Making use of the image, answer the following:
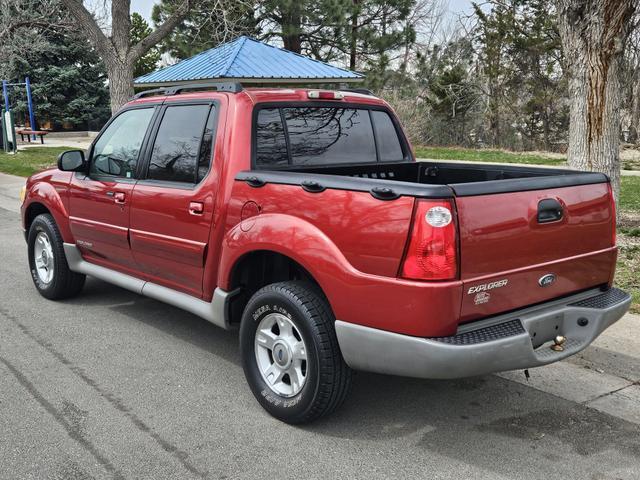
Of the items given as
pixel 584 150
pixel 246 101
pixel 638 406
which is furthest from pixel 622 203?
pixel 246 101

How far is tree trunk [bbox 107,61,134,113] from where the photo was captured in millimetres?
15492

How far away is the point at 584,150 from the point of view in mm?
7910

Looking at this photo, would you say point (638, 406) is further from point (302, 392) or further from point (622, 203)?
point (622, 203)

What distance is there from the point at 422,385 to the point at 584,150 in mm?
4890

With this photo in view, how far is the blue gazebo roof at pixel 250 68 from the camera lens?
19.7 m

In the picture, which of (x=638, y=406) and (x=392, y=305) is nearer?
(x=392, y=305)

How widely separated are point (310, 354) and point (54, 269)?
11.1ft

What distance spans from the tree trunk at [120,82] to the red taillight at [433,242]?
13.8 m

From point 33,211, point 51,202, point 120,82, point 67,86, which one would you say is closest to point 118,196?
point 51,202

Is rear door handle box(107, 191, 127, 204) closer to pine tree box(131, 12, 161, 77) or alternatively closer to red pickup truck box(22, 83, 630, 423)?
red pickup truck box(22, 83, 630, 423)

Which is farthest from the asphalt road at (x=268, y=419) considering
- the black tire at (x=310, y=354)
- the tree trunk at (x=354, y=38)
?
the tree trunk at (x=354, y=38)

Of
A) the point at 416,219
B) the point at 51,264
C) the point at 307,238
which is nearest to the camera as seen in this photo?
the point at 416,219

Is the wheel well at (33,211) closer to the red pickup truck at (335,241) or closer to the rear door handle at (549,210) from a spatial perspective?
the red pickup truck at (335,241)

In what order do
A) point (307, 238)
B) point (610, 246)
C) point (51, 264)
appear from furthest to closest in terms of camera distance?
1. point (51, 264)
2. point (610, 246)
3. point (307, 238)
